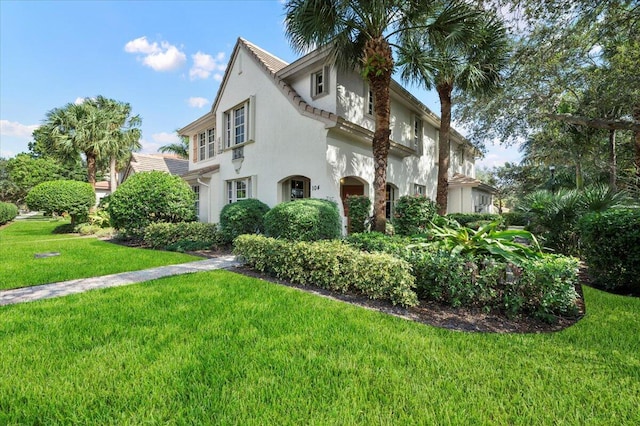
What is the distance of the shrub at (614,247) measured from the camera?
5.18 m

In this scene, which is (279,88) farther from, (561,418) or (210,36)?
(561,418)

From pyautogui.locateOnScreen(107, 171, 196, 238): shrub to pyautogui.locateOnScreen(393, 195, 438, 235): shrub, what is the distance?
373 inches

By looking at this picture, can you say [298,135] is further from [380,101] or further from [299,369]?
[299,369]

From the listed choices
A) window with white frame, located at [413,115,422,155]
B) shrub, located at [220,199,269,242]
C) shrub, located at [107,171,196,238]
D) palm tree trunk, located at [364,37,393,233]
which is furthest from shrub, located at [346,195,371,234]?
shrub, located at [107,171,196,238]

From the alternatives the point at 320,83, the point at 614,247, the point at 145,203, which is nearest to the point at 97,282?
the point at 145,203

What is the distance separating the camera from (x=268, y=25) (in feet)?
33.7

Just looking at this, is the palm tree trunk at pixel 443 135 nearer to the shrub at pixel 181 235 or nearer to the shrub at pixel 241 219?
the shrub at pixel 241 219

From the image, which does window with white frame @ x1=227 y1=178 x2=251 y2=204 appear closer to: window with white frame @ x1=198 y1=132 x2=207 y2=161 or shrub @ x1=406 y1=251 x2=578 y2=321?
window with white frame @ x1=198 y1=132 x2=207 y2=161

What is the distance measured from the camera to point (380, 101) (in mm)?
8633

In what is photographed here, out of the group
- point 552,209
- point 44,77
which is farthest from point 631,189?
point 44,77

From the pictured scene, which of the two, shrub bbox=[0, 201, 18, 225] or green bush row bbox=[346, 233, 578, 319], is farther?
shrub bbox=[0, 201, 18, 225]

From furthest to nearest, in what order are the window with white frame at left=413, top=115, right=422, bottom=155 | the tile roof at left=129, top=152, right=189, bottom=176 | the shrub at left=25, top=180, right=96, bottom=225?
1. the tile roof at left=129, top=152, right=189, bottom=176
2. the shrub at left=25, top=180, right=96, bottom=225
3. the window with white frame at left=413, top=115, right=422, bottom=155

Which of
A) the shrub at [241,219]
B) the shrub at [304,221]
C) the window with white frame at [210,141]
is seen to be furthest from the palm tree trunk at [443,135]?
the window with white frame at [210,141]

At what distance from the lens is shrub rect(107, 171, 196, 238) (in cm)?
1206
